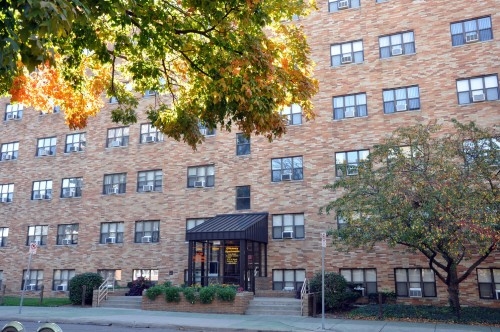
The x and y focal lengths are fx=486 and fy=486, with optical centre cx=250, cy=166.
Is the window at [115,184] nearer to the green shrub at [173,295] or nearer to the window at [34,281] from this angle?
the window at [34,281]

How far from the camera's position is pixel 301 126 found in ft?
91.2

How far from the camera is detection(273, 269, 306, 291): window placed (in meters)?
26.0

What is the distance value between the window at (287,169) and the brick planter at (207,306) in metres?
7.46

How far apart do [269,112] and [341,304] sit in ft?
44.7

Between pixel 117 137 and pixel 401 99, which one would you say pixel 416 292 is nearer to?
pixel 401 99

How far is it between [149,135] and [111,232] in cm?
686

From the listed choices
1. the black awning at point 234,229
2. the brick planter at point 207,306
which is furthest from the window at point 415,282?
the brick planter at point 207,306

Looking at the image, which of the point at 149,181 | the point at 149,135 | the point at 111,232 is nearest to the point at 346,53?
the point at 149,135

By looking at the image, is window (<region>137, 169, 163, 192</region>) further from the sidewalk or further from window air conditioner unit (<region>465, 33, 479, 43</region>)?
window air conditioner unit (<region>465, 33, 479, 43</region>)

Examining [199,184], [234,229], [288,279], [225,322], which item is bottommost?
[225,322]

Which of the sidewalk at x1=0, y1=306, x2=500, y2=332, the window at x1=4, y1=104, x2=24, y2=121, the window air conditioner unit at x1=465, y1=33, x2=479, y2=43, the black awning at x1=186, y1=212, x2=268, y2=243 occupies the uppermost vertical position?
the window at x1=4, y1=104, x2=24, y2=121

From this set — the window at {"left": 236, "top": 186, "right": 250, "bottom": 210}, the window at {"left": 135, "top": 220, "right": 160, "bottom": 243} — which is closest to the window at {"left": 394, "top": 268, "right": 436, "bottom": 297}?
the window at {"left": 236, "top": 186, "right": 250, "bottom": 210}

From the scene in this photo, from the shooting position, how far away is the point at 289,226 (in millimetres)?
26875

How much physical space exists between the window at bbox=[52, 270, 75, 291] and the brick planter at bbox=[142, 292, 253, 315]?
1161 centimetres
